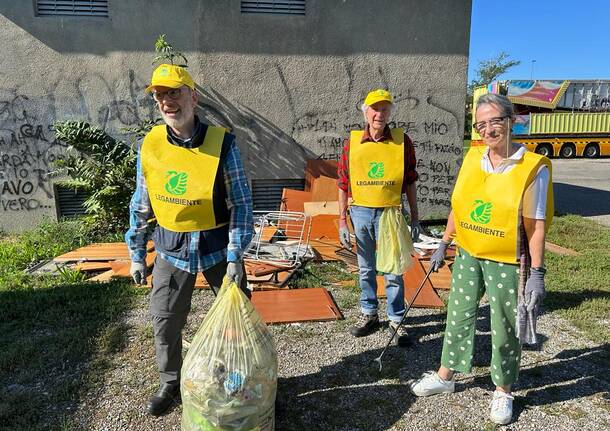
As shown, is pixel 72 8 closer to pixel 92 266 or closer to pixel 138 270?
pixel 92 266

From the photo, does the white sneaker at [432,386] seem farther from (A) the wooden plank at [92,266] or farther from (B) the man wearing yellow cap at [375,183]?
(A) the wooden plank at [92,266]

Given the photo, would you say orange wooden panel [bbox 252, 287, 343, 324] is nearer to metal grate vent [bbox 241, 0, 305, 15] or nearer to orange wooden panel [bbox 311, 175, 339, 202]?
orange wooden panel [bbox 311, 175, 339, 202]

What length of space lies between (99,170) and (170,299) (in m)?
4.82

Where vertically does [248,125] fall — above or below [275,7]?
below

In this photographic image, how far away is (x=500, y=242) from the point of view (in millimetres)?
2508

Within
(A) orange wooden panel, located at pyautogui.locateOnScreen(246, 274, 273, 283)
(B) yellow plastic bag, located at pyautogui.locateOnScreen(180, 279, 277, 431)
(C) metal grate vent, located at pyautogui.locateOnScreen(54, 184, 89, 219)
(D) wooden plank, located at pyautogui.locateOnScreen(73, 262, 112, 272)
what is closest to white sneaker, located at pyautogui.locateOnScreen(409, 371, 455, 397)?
(B) yellow plastic bag, located at pyautogui.locateOnScreen(180, 279, 277, 431)

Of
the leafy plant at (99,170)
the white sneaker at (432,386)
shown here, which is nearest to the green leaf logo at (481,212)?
the white sneaker at (432,386)

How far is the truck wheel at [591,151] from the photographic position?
21.1 m

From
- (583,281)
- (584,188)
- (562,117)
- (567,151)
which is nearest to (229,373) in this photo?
(583,281)

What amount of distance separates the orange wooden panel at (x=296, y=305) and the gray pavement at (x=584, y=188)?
6488 mm

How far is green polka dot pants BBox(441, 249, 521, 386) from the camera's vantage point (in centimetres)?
257

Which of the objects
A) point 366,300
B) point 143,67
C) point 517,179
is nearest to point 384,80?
point 143,67

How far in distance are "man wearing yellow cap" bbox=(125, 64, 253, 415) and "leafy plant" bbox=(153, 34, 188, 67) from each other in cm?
461

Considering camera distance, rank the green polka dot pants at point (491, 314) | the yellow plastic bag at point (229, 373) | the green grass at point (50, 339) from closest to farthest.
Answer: the yellow plastic bag at point (229, 373), the green polka dot pants at point (491, 314), the green grass at point (50, 339)
